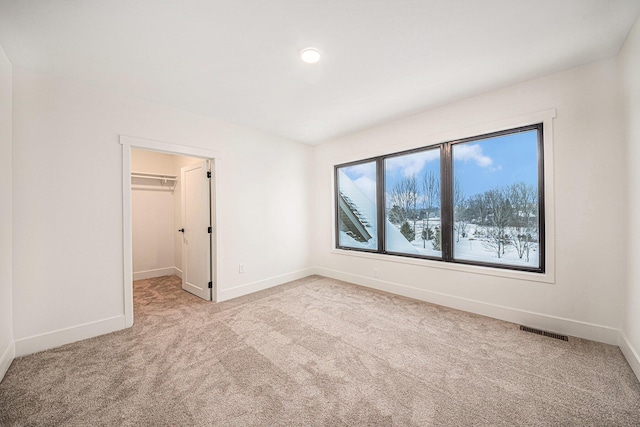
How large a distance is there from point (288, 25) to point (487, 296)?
3485 millimetres

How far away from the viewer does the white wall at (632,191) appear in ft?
6.42

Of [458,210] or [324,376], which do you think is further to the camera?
[458,210]

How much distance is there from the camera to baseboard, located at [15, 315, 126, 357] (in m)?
2.29

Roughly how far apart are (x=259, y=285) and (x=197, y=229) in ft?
4.38

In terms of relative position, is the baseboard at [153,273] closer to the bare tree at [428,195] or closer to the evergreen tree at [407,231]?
the evergreen tree at [407,231]

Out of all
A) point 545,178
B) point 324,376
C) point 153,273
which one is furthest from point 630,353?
point 153,273

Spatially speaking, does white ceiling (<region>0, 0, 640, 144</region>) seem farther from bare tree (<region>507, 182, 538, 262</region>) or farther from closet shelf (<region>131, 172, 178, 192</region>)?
closet shelf (<region>131, 172, 178, 192</region>)

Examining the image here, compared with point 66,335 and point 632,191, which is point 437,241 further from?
point 66,335

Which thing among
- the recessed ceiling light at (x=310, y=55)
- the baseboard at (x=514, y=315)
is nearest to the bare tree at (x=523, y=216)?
the baseboard at (x=514, y=315)

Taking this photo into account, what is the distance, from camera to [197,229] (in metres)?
3.95

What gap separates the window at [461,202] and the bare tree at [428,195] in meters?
0.01

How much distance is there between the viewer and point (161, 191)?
5.25 metres

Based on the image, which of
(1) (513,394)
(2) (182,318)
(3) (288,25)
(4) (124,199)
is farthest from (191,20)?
(1) (513,394)

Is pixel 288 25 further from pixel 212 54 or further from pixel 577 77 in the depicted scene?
pixel 577 77
